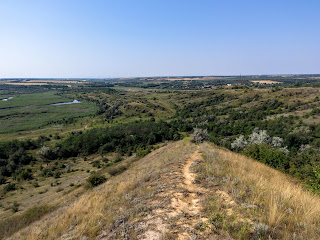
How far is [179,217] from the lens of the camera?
560 cm

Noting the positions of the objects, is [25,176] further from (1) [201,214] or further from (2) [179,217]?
(1) [201,214]

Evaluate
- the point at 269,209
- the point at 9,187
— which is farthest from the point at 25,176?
the point at 269,209

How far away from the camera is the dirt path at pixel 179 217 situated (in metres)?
4.84

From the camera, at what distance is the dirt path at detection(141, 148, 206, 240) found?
484 cm

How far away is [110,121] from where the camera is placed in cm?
8856

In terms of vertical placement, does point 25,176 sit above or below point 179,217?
below

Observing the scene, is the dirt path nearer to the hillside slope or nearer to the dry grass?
the hillside slope

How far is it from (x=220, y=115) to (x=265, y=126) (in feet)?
99.3

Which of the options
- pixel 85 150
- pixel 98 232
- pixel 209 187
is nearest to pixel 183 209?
pixel 209 187

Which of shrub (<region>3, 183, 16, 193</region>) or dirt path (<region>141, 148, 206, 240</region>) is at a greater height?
dirt path (<region>141, 148, 206, 240</region>)

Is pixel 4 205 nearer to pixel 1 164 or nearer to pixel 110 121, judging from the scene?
pixel 1 164

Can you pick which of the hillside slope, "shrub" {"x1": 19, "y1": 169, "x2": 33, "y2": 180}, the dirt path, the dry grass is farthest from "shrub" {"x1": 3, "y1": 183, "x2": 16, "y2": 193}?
the dry grass

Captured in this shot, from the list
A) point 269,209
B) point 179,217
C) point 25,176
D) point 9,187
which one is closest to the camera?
point 269,209

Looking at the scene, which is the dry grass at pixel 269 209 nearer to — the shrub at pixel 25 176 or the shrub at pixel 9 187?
the shrub at pixel 9 187
